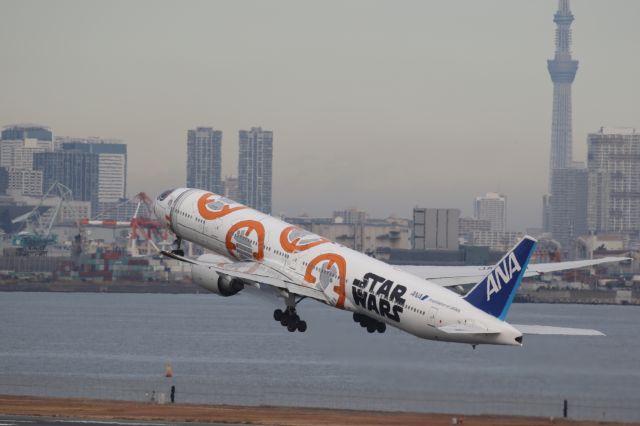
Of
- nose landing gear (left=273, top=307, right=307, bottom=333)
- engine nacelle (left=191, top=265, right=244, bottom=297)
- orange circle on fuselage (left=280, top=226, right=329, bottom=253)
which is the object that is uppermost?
orange circle on fuselage (left=280, top=226, right=329, bottom=253)

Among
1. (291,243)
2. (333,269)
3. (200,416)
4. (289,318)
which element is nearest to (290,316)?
(289,318)

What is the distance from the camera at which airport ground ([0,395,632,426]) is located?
90562 mm

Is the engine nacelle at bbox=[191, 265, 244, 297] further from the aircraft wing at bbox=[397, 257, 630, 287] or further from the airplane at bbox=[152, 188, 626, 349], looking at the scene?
the aircraft wing at bbox=[397, 257, 630, 287]

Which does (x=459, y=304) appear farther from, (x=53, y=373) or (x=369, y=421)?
(x=53, y=373)

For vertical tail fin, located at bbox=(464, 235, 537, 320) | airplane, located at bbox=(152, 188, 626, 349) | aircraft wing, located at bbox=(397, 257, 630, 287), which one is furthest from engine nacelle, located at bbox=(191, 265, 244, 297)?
vertical tail fin, located at bbox=(464, 235, 537, 320)

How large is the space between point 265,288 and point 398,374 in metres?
9.45

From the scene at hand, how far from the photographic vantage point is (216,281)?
84312 mm

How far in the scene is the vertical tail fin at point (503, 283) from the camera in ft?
240

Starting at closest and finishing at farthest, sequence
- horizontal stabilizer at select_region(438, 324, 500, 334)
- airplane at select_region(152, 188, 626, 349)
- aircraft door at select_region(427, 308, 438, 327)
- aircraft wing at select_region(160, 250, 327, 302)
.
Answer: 1. horizontal stabilizer at select_region(438, 324, 500, 334)
2. airplane at select_region(152, 188, 626, 349)
3. aircraft door at select_region(427, 308, 438, 327)
4. aircraft wing at select_region(160, 250, 327, 302)

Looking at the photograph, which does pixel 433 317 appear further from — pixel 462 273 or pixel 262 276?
pixel 462 273

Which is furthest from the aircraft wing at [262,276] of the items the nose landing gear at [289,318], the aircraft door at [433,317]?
the aircraft door at [433,317]

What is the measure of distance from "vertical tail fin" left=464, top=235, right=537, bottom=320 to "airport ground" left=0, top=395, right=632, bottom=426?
Answer: 20.3 m

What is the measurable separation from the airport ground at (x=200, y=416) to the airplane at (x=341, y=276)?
440 inches

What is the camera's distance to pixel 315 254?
80.9 metres
